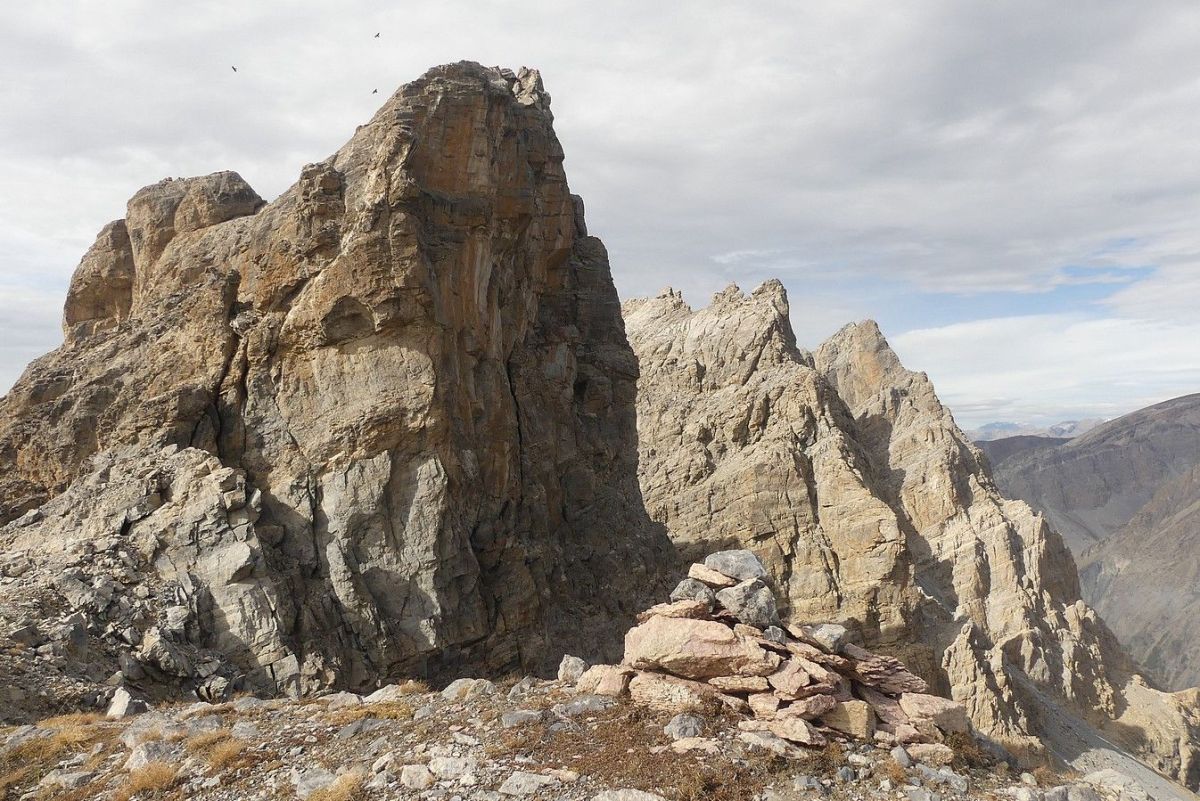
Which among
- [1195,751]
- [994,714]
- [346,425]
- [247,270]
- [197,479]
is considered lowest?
[1195,751]

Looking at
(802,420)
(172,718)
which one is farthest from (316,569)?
(802,420)

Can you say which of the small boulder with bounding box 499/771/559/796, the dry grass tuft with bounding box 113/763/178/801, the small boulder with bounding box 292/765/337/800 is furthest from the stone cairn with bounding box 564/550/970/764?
the dry grass tuft with bounding box 113/763/178/801

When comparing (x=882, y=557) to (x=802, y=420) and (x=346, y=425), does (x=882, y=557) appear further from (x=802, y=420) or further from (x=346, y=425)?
(x=346, y=425)

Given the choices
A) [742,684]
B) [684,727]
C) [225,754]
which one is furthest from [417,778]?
[742,684]

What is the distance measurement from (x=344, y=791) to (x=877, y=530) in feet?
141

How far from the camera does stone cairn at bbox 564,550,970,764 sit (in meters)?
10.9

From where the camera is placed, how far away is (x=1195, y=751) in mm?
53344

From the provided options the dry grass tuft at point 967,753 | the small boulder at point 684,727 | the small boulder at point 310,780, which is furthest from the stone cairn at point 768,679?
the small boulder at point 310,780

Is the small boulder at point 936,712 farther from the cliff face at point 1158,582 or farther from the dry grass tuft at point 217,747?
the cliff face at point 1158,582

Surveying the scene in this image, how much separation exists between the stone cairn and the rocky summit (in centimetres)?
5

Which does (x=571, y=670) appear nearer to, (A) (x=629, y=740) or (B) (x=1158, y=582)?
(A) (x=629, y=740)

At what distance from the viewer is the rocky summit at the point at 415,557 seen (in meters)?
10.9

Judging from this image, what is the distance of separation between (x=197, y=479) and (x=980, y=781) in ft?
63.3

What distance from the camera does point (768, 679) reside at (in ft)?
37.4
